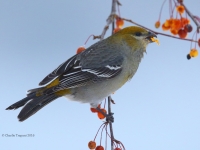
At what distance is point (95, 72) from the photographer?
252 centimetres

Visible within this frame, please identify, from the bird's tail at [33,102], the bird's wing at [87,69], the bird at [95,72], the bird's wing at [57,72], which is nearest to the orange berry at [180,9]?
the bird at [95,72]

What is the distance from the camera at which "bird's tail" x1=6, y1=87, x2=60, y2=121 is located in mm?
2241

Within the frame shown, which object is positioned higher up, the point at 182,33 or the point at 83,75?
the point at 182,33

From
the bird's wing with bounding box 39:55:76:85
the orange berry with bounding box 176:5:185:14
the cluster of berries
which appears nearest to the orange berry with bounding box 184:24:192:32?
the cluster of berries

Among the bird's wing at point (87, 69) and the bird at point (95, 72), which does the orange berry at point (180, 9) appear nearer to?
the bird at point (95, 72)

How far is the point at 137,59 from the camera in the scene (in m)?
2.72

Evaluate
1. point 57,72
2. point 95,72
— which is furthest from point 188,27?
point 57,72

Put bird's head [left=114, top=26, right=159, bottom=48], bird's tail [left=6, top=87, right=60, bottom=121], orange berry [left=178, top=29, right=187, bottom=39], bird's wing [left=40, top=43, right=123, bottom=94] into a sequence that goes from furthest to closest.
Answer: bird's head [left=114, top=26, right=159, bottom=48], bird's wing [left=40, top=43, right=123, bottom=94], orange berry [left=178, top=29, right=187, bottom=39], bird's tail [left=6, top=87, right=60, bottom=121]

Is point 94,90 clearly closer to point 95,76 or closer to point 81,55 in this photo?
point 95,76

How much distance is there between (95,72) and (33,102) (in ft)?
1.47

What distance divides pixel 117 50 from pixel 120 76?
0.20 metres

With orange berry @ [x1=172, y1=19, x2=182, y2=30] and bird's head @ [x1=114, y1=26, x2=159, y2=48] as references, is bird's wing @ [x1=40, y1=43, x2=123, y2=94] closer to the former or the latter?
bird's head @ [x1=114, y1=26, x2=159, y2=48]

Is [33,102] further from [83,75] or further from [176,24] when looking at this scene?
[176,24]

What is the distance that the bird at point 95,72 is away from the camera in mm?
2404
